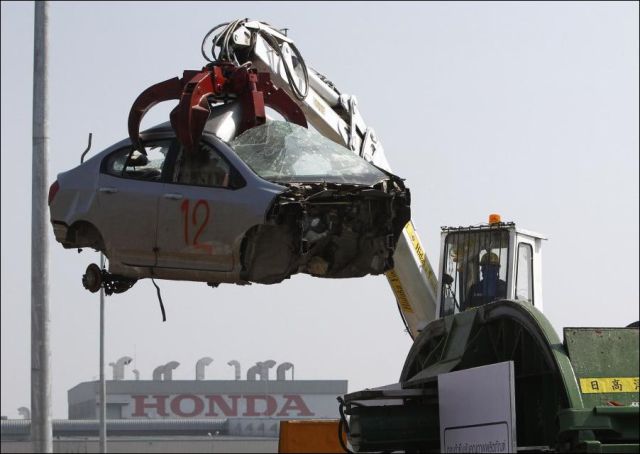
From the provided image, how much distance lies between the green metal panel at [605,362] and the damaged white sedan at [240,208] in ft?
6.34

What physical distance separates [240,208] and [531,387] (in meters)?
2.35

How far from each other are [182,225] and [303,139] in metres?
1.13

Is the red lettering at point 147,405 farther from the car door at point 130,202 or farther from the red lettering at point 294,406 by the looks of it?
the car door at point 130,202

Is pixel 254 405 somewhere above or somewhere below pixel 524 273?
below

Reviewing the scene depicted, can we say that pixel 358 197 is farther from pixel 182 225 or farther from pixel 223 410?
pixel 223 410

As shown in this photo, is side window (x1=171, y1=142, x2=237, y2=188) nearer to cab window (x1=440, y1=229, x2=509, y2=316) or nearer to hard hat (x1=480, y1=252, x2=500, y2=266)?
cab window (x1=440, y1=229, x2=509, y2=316)

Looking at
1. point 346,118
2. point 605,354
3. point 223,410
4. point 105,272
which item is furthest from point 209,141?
point 223,410

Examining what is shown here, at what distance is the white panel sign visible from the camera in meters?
8.84

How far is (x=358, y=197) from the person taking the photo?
10.5m

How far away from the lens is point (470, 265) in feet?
55.5

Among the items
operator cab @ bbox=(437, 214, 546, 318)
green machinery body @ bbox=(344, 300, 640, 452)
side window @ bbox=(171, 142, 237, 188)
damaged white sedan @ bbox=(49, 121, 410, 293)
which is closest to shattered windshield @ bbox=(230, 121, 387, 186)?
damaged white sedan @ bbox=(49, 121, 410, 293)

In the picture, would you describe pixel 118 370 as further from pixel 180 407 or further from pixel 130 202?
pixel 130 202

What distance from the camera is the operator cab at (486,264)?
651 inches

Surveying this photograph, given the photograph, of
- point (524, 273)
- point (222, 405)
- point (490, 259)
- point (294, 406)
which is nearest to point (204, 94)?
point (490, 259)
